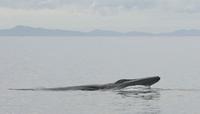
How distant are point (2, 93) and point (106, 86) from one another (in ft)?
32.4

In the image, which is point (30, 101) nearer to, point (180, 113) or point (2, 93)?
point (2, 93)

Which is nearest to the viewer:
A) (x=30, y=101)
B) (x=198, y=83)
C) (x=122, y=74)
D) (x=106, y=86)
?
(x=30, y=101)

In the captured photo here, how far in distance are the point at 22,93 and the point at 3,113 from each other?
13.8m

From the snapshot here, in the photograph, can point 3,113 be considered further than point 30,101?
No

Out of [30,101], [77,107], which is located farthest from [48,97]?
[77,107]

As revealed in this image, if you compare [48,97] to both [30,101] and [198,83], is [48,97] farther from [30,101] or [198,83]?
[198,83]

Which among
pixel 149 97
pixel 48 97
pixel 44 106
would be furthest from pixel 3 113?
pixel 149 97

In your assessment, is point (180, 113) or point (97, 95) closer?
point (180, 113)

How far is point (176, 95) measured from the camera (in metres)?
53.2

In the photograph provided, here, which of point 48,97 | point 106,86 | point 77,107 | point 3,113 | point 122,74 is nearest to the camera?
point 3,113

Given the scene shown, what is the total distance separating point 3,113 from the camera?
41.8 metres

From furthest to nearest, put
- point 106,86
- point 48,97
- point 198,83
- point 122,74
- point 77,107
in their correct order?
1. point 122,74
2. point 198,83
3. point 106,86
4. point 48,97
5. point 77,107

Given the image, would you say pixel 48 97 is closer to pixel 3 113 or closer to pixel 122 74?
pixel 3 113

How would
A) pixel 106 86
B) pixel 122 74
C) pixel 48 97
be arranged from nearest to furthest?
pixel 48 97, pixel 106 86, pixel 122 74
